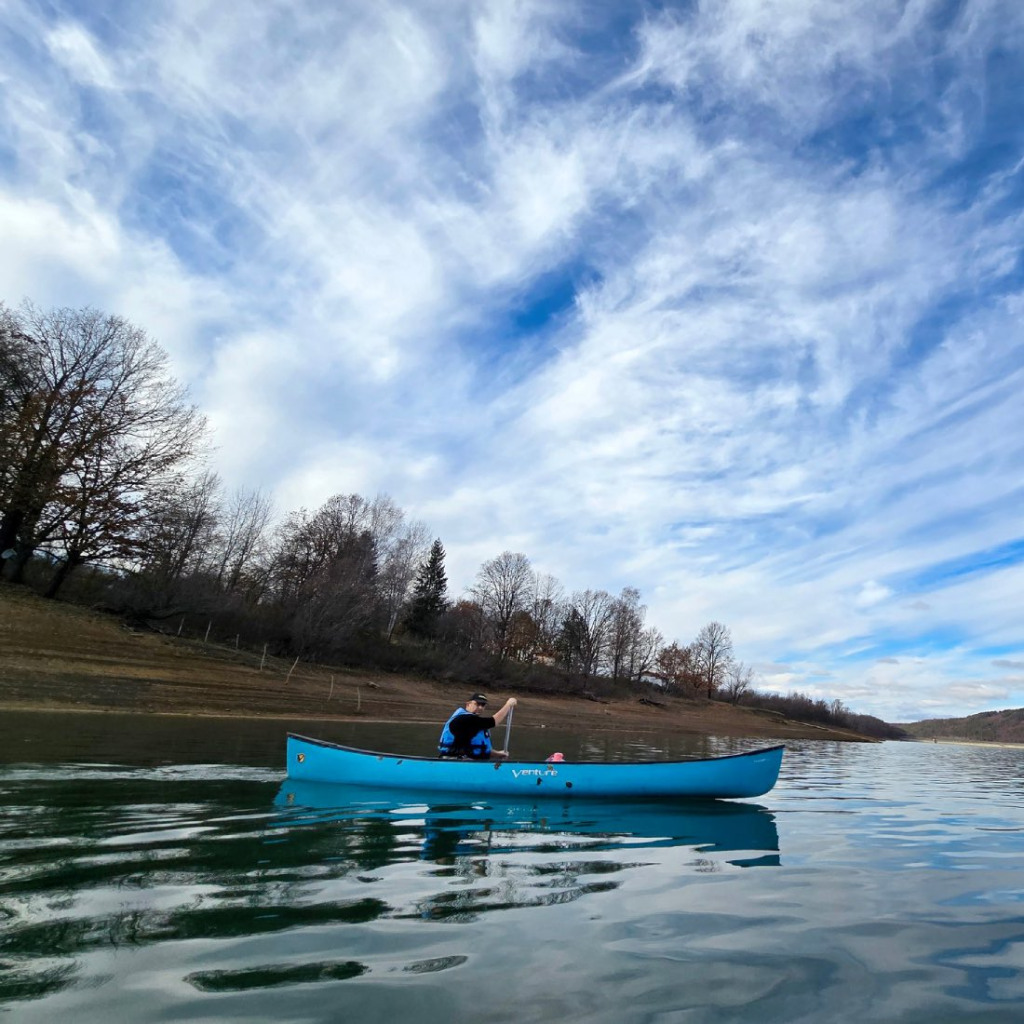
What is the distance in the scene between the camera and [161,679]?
1129 inches

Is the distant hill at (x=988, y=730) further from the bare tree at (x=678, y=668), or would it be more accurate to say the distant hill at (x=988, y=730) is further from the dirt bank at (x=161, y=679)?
the dirt bank at (x=161, y=679)

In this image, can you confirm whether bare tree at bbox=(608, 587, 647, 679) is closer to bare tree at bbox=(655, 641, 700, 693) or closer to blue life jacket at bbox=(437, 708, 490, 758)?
bare tree at bbox=(655, 641, 700, 693)

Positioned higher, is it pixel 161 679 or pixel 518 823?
pixel 161 679

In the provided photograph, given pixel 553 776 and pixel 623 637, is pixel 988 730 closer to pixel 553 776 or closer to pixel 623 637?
pixel 623 637

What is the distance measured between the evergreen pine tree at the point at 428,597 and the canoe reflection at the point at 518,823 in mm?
56739

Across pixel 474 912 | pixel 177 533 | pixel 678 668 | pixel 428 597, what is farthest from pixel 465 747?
pixel 678 668

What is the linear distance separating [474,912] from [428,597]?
64.6 m

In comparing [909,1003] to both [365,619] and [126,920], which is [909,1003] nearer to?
[126,920]

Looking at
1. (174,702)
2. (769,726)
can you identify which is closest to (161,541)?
(174,702)

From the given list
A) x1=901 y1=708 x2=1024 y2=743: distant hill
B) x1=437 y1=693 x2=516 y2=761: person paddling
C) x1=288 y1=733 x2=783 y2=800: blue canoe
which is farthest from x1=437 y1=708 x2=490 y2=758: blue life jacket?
x1=901 y1=708 x2=1024 y2=743: distant hill

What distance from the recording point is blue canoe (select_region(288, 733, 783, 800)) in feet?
38.9

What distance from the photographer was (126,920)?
15.6 ft

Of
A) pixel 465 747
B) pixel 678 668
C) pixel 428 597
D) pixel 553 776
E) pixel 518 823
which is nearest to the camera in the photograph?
pixel 518 823

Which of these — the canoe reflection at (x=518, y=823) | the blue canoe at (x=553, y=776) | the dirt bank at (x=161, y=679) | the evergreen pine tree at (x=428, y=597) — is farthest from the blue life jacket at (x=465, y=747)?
the evergreen pine tree at (x=428, y=597)
